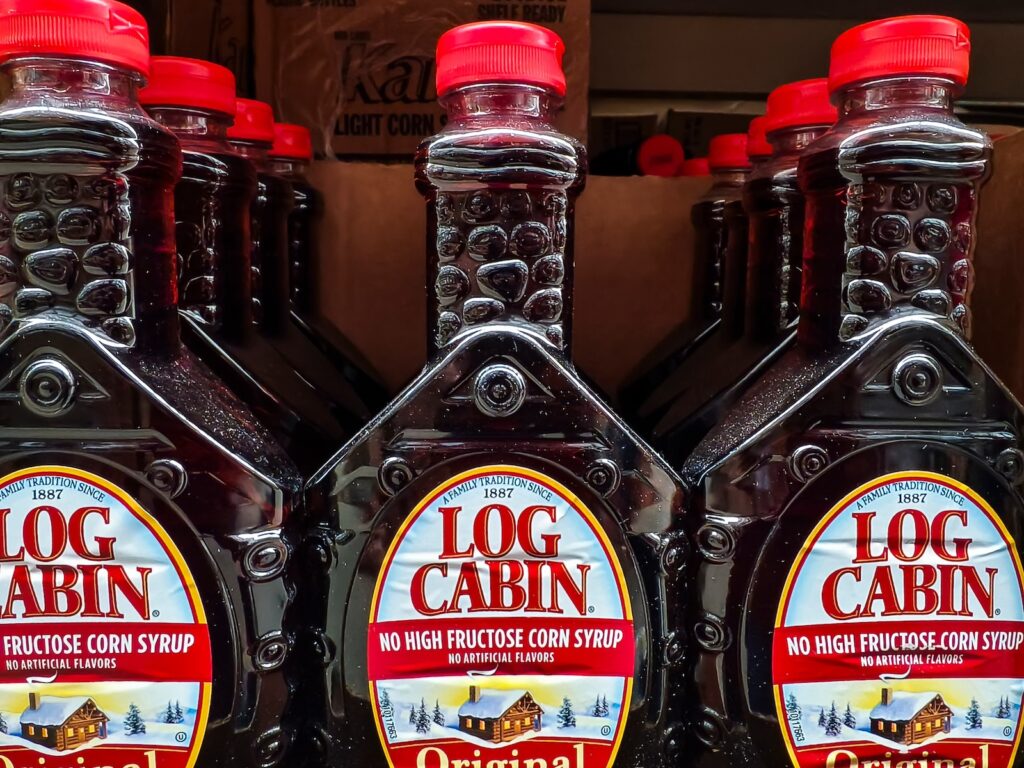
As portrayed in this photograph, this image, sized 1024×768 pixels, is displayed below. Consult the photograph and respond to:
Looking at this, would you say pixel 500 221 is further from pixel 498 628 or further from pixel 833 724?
pixel 833 724

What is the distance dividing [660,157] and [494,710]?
83 centimetres

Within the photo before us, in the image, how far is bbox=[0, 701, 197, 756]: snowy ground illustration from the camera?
617 millimetres

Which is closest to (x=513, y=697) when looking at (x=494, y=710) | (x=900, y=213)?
(x=494, y=710)

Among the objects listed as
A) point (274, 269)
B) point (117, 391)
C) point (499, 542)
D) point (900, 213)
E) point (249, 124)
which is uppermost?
point (249, 124)

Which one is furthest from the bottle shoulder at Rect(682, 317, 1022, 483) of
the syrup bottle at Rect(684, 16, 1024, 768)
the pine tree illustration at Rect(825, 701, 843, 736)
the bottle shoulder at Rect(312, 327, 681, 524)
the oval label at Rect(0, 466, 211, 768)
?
the oval label at Rect(0, 466, 211, 768)

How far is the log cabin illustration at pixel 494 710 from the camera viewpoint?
2.12ft

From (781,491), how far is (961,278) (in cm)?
22

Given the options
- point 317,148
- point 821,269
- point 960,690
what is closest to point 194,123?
point 317,148

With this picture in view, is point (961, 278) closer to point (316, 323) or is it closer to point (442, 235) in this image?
point (442, 235)

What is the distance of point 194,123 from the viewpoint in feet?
2.57

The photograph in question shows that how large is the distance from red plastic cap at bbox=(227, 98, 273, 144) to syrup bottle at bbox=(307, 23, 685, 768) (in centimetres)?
29

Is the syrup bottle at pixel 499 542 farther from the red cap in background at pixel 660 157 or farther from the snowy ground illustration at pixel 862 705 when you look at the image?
the red cap in background at pixel 660 157

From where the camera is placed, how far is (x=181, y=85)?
752mm

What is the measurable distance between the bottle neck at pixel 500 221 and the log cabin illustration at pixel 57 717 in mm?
377
